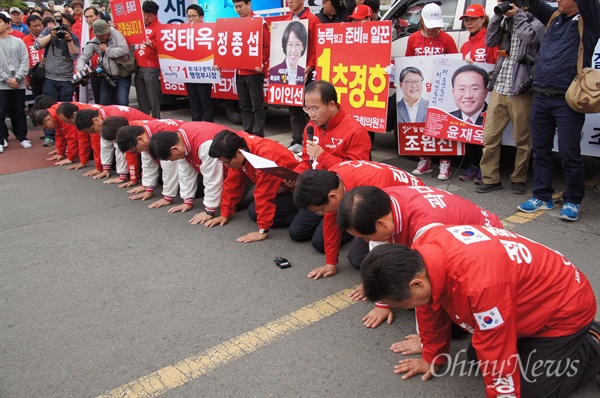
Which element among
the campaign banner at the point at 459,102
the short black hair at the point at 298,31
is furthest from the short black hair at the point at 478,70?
the short black hair at the point at 298,31

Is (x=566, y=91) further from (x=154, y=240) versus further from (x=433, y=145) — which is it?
(x=154, y=240)

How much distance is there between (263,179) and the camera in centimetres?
389

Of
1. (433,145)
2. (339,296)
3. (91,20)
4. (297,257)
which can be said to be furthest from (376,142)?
(91,20)

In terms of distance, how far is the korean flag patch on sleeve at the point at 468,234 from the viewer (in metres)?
1.85

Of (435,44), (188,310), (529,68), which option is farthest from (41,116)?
(529,68)

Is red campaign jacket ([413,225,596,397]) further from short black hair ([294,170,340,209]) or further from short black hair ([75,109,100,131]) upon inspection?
short black hair ([75,109,100,131])

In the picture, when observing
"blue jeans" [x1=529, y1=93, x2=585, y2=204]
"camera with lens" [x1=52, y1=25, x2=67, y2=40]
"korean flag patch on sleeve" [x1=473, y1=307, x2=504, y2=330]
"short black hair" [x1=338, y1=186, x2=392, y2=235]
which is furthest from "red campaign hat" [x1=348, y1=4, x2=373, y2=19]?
"camera with lens" [x1=52, y1=25, x2=67, y2=40]

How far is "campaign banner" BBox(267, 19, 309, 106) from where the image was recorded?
19.4ft

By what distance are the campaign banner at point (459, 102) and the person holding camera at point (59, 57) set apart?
567 centimetres

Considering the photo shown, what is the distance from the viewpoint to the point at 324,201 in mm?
2713

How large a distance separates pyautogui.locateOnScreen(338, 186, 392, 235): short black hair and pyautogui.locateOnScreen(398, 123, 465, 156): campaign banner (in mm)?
2997

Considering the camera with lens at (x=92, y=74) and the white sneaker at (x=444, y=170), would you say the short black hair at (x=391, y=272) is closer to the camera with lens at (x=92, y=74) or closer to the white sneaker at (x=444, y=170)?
the white sneaker at (x=444, y=170)

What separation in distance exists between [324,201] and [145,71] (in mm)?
5730

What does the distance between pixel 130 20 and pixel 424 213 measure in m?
6.71
